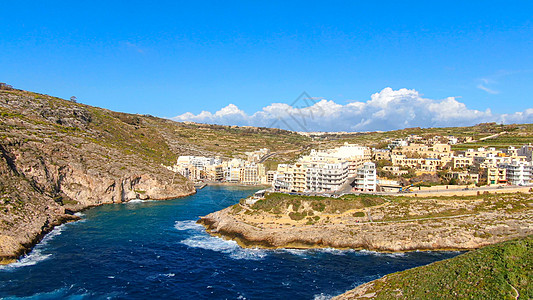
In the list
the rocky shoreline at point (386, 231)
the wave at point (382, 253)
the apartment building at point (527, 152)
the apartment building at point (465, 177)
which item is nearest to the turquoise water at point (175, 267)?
the wave at point (382, 253)

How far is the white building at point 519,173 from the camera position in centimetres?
6694

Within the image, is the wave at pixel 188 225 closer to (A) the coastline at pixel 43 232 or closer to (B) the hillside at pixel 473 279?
(A) the coastline at pixel 43 232

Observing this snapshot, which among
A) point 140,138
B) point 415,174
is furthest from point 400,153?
point 140,138

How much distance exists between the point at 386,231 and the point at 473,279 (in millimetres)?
26388

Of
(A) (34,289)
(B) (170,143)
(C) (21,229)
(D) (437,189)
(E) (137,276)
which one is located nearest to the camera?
(A) (34,289)

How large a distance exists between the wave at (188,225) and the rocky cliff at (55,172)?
1924cm

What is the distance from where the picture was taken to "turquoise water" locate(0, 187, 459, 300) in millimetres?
34500

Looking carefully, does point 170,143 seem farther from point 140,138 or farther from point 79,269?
point 79,269

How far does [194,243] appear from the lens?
5025 cm

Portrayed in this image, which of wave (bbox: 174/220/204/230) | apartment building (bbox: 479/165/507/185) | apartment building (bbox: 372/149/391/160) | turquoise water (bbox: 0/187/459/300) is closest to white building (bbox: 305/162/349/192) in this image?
wave (bbox: 174/220/204/230)

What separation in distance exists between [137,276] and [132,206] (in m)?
42.5

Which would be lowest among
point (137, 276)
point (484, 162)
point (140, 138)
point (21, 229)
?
point (137, 276)

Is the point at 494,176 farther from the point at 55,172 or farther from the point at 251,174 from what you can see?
the point at 55,172

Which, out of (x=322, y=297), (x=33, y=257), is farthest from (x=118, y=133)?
(x=322, y=297)
